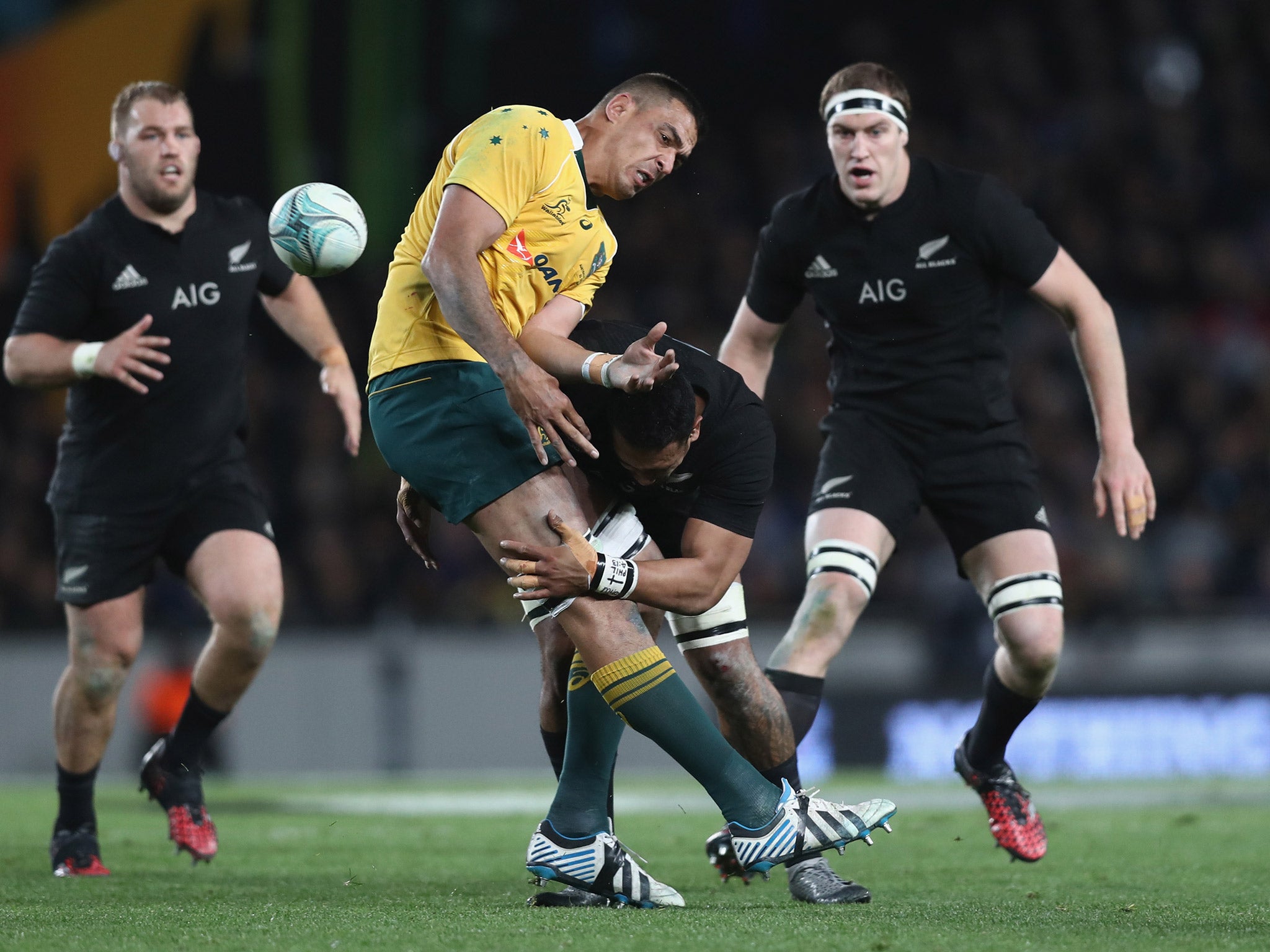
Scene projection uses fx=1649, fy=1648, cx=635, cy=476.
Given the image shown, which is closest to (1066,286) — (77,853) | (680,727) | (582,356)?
(582,356)

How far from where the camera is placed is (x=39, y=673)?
1284cm

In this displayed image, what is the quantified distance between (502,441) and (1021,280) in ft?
7.23

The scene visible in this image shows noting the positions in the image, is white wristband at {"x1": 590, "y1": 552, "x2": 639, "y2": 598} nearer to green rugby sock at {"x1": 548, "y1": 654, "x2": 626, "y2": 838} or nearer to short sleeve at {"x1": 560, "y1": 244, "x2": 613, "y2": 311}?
green rugby sock at {"x1": 548, "y1": 654, "x2": 626, "y2": 838}

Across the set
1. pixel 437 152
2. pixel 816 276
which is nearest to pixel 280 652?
pixel 437 152

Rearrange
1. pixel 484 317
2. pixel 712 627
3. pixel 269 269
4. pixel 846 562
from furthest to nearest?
1. pixel 269 269
2. pixel 846 562
3. pixel 712 627
4. pixel 484 317

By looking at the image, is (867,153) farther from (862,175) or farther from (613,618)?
(613,618)

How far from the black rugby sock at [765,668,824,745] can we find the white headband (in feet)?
6.64

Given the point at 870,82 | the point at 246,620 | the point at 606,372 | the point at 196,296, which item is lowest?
the point at 246,620

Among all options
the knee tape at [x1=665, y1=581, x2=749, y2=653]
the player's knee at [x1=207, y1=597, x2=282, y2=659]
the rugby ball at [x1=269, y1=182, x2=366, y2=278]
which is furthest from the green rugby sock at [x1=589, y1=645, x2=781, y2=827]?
the player's knee at [x1=207, y1=597, x2=282, y2=659]

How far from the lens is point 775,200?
645 inches

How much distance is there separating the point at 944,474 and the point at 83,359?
3.06 meters

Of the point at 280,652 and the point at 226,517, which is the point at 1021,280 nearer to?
the point at 226,517

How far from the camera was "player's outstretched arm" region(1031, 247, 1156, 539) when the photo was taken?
18.0 ft

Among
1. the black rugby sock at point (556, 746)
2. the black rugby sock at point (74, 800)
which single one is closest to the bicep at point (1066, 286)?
the black rugby sock at point (556, 746)
